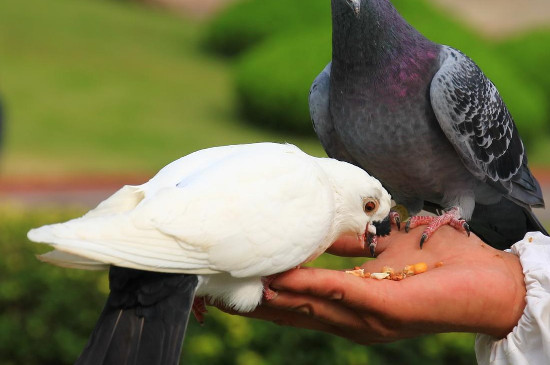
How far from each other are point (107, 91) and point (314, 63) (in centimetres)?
481

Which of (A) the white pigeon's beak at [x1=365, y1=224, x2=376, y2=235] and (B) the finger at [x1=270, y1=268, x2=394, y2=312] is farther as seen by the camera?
(A) the white pigeon's beak at [x1=365, y1=224, x2=376, y2=235]

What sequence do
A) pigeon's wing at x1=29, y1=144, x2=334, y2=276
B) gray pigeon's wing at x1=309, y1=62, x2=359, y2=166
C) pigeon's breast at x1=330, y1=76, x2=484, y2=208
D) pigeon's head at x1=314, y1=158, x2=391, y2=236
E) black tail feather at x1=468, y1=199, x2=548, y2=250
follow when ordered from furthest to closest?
black tail feather at x1=468, y1=199, x2=548, y2=250 → gray pigeon's wing at x1=309, y1=62, x2=359, y2=166 → pigeon's breast at x1=330, y1=76, x2=484, y2=208 → pigeon's head at x1=314, y1=158, x2=391, y2=236 → pigeon's wing at x1=29, y1=144, x2=334, y2=276

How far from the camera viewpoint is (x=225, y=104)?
17.3 m

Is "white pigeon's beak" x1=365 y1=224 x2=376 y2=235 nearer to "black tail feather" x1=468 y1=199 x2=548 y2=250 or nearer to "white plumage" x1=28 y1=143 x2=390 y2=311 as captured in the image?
"white plumage" x1=28 y1=143 x2=390 y2=311

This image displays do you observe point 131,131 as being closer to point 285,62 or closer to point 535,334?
point 285,62

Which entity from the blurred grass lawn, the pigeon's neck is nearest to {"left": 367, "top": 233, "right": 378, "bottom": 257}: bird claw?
the pigeon's neck

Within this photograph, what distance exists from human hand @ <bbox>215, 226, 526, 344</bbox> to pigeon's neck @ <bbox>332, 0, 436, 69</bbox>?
966 mm

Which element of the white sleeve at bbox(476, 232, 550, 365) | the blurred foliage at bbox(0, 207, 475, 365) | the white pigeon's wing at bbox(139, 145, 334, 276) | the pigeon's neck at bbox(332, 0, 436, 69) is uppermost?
the pigeon's neck at bbox(332, 0, 436, 69)

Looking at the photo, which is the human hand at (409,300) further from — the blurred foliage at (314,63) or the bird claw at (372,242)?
the blurred foliage at (314,63)

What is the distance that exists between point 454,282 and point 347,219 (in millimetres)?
449

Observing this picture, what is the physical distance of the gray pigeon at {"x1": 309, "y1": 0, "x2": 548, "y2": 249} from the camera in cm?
377

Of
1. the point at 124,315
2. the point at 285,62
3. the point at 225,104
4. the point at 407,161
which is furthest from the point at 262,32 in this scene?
the point at 124,315

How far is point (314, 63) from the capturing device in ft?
46.0

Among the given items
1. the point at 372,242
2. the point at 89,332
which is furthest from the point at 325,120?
the point at 89,332
